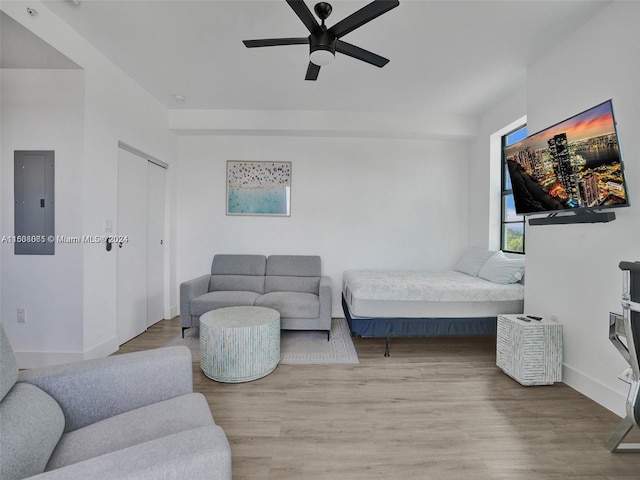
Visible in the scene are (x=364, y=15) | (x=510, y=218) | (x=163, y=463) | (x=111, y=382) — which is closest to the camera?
(x=163, y=463)

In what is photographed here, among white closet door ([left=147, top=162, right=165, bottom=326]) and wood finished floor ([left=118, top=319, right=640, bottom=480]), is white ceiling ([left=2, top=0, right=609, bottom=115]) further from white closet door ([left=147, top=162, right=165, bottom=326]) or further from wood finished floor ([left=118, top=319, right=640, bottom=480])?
wood finished floor ([left=118, top=319, right=640, bottom=480])

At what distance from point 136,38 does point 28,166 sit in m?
1.42

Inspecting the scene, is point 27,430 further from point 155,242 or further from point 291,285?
point 155,242

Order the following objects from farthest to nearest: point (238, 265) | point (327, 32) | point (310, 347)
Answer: point (238, 265)
point (310, 347)
point (327, 32)

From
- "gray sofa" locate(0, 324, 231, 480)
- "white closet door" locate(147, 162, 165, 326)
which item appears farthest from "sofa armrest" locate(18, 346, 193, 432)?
"white closet door" locate(147, 162, 165, 326)

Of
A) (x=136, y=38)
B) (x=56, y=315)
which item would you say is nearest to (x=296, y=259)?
(x=56, y=315)

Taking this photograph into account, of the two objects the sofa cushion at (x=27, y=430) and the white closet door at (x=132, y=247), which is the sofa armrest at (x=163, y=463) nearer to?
the sofa cushion at (x=27, y=430)

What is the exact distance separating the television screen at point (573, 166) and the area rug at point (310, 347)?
7.09 feet

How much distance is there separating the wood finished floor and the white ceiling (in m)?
2.77

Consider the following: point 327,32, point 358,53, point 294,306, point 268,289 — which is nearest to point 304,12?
point 327,32

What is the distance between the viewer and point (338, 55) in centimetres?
249

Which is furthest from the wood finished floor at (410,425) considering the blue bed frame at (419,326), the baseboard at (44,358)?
the baseboard at (44,358)

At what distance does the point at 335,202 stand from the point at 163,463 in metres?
3.54

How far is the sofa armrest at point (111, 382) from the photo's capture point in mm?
1160
